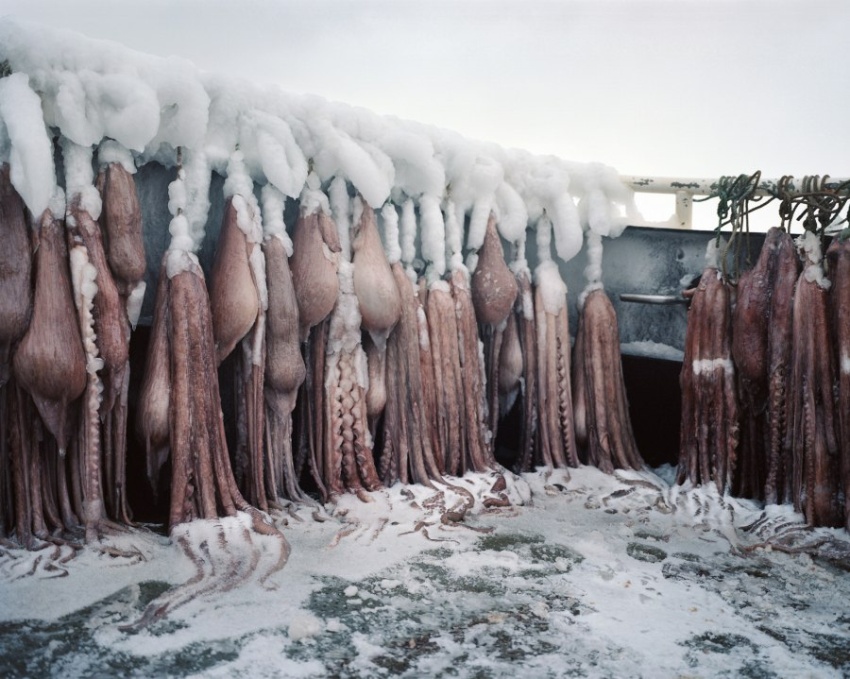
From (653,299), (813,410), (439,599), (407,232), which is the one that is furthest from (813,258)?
(439,599)

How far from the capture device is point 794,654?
1723mm

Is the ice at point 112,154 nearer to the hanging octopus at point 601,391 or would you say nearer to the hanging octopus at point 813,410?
the hanging octopus at point 601,391

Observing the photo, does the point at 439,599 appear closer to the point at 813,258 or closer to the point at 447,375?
the point at 447,375

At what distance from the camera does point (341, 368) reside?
2900 mm

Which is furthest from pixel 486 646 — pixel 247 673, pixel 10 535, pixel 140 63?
pixel 140 63

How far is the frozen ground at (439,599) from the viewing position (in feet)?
5.37

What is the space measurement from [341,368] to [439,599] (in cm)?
115

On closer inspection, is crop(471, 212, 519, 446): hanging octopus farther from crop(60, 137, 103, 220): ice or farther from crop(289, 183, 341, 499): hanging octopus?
crop(60, 137, 103, 220): ice

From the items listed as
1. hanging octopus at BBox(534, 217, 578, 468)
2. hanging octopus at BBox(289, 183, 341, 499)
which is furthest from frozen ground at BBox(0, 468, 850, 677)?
hanging octopus at BBox(534, 217, 578, 468)

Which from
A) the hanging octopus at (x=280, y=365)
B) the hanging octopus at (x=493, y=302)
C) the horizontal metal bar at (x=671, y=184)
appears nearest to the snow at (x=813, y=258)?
the horizontal metal bar at (x=671, y=184)

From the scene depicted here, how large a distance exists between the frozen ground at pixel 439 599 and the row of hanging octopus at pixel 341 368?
0.66ft

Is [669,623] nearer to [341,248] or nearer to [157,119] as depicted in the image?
[341,248]

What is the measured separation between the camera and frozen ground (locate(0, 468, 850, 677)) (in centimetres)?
164

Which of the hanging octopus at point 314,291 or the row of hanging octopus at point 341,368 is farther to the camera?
the hanging octopus at point 314,291
